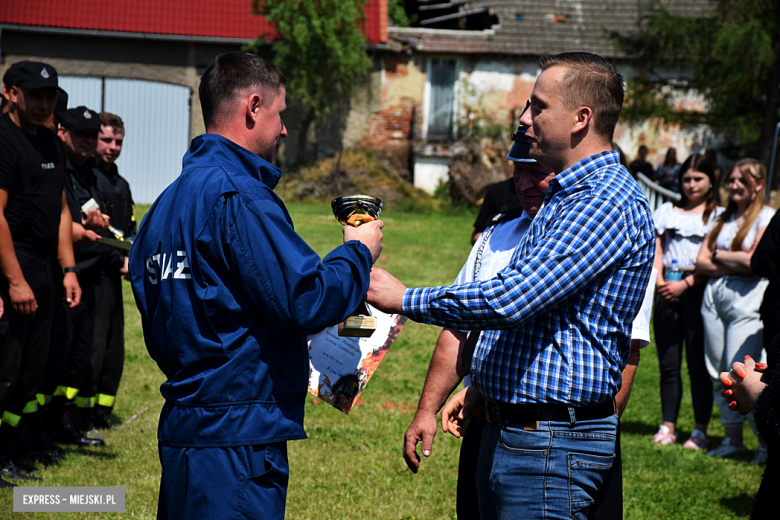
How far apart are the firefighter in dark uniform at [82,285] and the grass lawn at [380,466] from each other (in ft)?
0.92

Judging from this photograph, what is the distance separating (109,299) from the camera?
567cm

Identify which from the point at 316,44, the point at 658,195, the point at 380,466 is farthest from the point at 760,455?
the point at 316,44

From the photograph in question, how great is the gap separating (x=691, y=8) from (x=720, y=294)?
68.1ft

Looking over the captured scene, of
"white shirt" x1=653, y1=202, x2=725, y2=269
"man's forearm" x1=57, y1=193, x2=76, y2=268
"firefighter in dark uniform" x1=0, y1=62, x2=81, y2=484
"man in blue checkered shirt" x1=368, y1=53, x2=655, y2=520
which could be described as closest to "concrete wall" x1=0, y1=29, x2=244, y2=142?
"man's forearm" x1=57, y1=193, x2=76, y2=268

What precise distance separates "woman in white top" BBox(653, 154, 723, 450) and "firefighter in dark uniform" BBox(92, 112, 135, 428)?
4398 mm

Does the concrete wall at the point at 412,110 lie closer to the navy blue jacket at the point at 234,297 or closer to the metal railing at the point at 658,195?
the metal railing at the point at 658,195

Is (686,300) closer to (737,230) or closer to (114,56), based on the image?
(737,230)

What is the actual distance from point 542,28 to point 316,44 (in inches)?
291

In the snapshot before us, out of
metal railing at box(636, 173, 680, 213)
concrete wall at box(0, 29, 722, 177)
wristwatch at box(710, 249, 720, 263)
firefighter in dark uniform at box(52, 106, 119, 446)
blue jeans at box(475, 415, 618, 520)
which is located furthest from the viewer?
concrete wall at box(0, 29, 722, 177)

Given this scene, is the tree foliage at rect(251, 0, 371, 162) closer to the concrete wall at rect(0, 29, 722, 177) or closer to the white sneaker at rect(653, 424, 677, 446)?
the concrete wall at rect(0, 29, 722, 177)

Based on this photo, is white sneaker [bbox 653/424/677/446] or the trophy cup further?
white sneaker [bbox 653/424/677/446]

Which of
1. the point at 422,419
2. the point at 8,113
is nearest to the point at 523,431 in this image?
the point at 422,419

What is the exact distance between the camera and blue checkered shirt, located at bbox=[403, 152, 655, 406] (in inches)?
84.1

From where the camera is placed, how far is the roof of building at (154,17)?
63.8 ft
